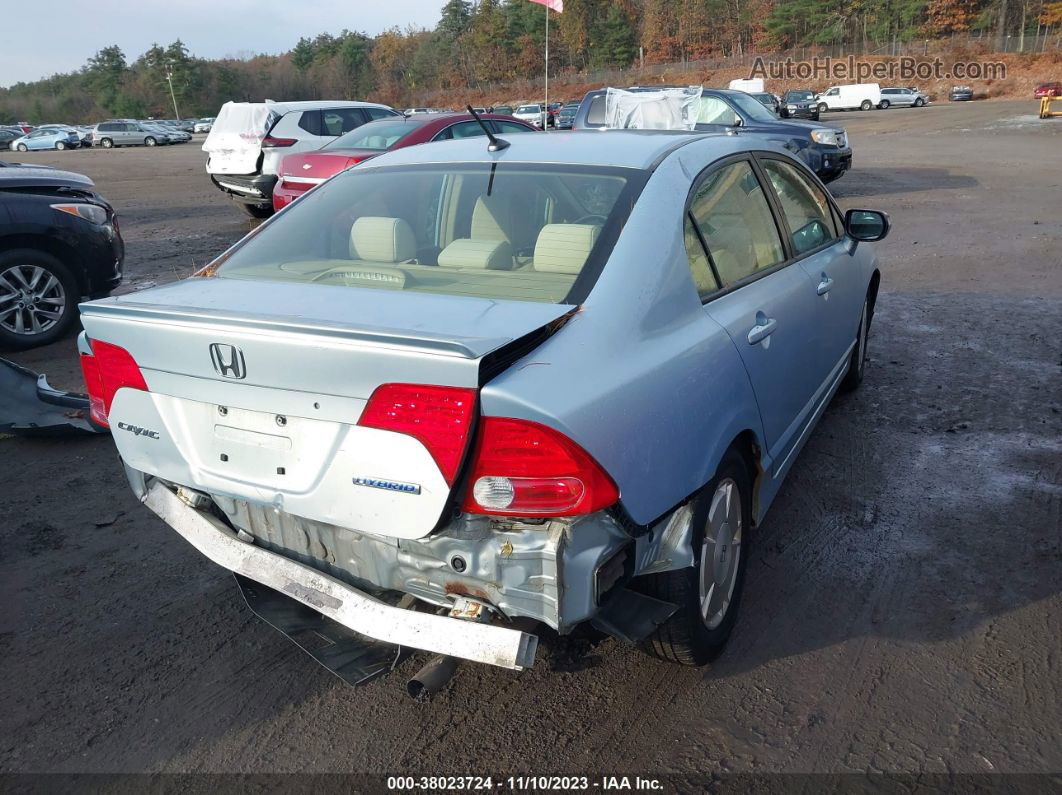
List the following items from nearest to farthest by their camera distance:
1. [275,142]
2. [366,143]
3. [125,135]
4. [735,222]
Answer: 1. [735,222]
2. [366,143]
3. [275,142]
4. [125,135]

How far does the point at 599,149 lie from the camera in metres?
3.33

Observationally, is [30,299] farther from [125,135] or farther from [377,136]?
[125,135]

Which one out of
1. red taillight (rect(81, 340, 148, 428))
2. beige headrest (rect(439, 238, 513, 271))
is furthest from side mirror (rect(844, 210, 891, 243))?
red taillight (rect(81, 340, 148, 428))

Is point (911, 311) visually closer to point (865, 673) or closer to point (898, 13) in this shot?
point (865, 673)

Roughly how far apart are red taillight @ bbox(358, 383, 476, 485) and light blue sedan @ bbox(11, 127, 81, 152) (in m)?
53.5

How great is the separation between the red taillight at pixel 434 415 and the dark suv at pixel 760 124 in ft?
40.5

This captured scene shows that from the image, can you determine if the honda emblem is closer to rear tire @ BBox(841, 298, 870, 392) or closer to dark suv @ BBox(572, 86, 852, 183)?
rear tire @ BBox(841, 298, 870, 392)

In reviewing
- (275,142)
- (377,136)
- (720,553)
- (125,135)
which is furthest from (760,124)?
(125,135)

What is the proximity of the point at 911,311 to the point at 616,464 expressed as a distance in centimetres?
619

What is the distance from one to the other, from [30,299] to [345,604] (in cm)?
573

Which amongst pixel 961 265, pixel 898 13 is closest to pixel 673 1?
pixel 898 13

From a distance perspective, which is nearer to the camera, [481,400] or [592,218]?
[481,400]

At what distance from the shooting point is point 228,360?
7.77ft

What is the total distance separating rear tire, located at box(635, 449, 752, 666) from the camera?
102 inches
